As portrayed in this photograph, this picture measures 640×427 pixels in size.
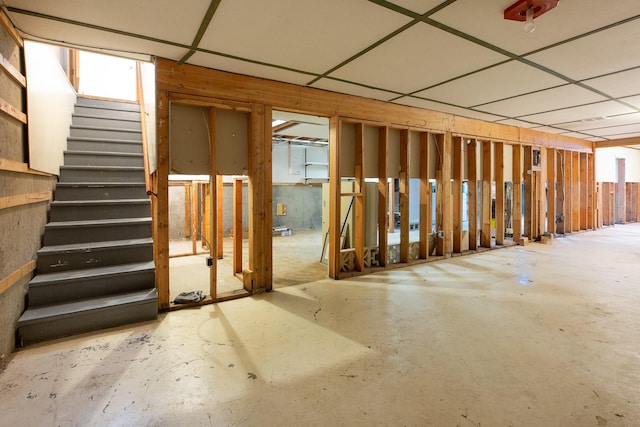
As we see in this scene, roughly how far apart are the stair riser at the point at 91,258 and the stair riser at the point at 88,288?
262mm

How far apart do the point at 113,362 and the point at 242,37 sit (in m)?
2.52

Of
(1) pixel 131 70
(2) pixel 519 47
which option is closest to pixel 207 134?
(2) pixel 519 47

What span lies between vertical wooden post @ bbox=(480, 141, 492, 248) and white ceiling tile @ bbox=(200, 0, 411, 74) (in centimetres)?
409

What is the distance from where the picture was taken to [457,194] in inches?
209

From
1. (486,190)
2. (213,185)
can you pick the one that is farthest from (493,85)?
(213,185)

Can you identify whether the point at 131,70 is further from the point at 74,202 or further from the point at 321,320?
the point at 321,320

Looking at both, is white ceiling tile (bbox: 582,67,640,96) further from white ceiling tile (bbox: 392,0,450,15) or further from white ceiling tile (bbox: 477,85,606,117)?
white ceiling tile (bbox: 392,0,450,15)

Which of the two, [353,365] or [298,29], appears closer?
[353,365]

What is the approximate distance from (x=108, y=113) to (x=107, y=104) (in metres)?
0.29

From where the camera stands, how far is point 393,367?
2.05 m

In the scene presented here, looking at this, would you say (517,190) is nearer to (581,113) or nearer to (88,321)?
(581,113)

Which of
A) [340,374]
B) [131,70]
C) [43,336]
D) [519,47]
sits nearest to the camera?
[340,374]

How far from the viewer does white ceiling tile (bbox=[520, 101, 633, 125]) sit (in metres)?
4.63

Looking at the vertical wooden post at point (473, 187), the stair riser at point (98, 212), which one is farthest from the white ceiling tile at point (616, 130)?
the stair riser at point (98, 212)
